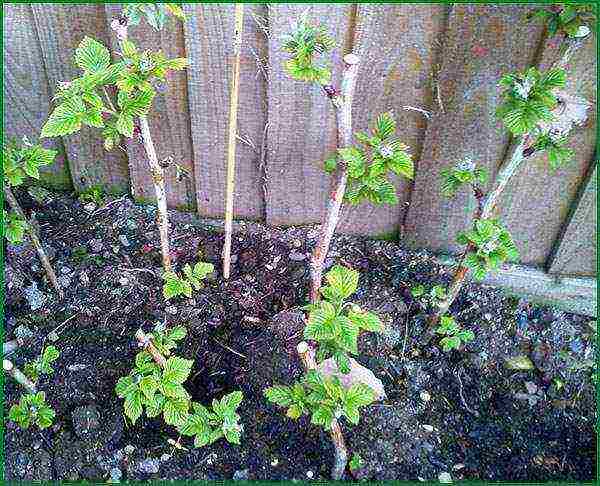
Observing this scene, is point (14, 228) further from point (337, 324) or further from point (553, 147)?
point (553, 147)

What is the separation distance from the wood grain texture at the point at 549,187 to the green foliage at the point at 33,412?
1455mm

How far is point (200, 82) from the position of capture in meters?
1.93

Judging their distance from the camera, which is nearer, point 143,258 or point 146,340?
point 146,340

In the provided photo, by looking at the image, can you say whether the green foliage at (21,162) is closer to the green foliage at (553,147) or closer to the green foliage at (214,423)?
the green foliage at (214,423)

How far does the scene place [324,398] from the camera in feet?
4.85

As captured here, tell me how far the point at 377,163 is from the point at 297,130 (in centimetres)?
46

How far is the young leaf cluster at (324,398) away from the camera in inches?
57.4

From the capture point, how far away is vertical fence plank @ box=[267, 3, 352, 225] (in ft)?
5.79

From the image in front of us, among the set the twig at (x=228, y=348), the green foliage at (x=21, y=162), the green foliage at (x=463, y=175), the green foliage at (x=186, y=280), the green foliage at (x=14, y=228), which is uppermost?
the green foliage at (x=463, y=175)

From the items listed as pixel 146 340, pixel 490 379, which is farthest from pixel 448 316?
pixel 146 340

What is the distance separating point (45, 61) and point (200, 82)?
49 cm

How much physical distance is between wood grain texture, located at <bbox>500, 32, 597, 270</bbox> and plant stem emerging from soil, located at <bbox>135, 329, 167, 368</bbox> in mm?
1142

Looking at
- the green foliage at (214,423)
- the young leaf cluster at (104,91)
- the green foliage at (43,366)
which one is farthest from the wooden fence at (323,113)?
the green foliage at (214,423)

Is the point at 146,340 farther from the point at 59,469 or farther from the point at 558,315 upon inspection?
the point at 558,315
